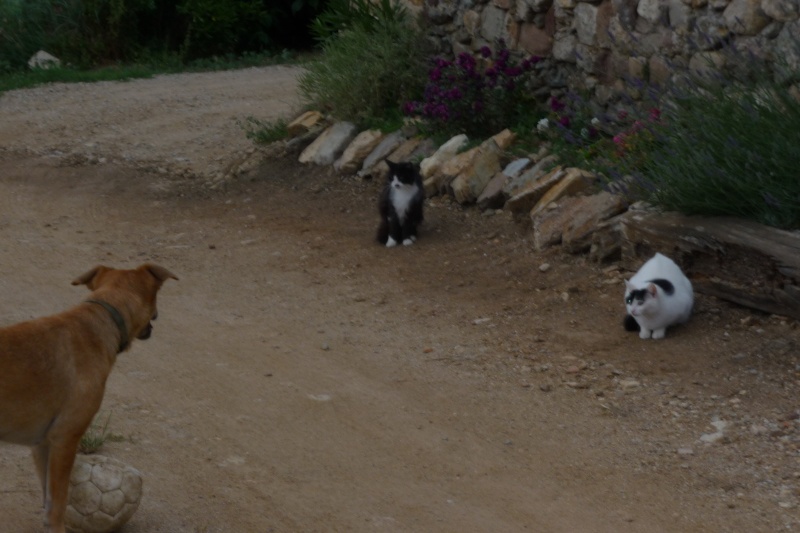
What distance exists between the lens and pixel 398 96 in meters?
12.8

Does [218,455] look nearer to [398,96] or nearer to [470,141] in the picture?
[470,141]

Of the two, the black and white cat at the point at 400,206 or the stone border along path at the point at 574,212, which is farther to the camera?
the black and white cat at the point at 400,206

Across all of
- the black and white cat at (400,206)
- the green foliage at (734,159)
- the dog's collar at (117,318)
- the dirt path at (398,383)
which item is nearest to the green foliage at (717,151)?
the green foliage at (734,159)

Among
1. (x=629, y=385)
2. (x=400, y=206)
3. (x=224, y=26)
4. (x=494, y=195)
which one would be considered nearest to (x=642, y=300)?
(x=629, y=385)

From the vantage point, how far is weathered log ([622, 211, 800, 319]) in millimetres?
7605

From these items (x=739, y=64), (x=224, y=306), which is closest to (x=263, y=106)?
(x=224, y=306)

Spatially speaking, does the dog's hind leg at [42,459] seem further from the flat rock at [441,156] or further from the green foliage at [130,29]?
the green foliage at [130,29]

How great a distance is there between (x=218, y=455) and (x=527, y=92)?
6290mm

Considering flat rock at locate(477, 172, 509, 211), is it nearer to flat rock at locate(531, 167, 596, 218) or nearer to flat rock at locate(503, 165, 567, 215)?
flat rock at locate(503, 165, 567, 215)

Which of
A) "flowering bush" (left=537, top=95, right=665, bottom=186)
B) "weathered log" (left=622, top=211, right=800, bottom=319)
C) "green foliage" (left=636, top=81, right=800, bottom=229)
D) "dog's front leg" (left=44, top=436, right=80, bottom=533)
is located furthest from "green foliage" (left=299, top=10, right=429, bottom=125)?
"dog's front leg" (left=44, top=436, right=80, bottom=533)

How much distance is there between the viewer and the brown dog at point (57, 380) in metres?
4.93

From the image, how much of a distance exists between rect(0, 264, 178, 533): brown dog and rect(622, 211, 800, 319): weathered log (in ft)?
13.7

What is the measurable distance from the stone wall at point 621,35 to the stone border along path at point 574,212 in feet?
2.82

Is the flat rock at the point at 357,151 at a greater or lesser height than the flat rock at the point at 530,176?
lesser
